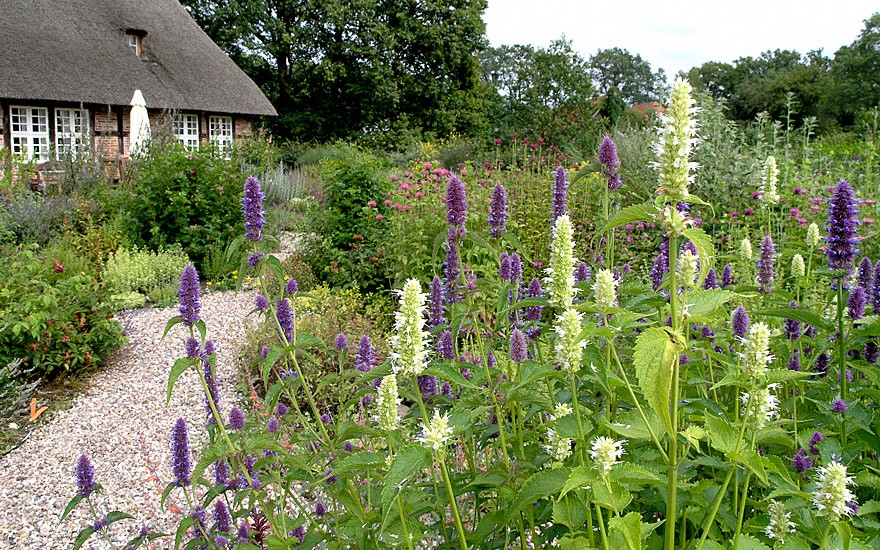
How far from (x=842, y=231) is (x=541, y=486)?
53.9 inches

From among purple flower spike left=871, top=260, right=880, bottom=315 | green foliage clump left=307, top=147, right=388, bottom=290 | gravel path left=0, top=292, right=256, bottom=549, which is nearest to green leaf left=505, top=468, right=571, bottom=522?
purple flower spike left=871, top=260, right=880, bottom=315

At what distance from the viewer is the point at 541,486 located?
1396mm

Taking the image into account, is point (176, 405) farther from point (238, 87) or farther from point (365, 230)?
point (238, 87)

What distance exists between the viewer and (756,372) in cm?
140

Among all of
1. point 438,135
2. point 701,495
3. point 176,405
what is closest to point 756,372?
point 701,495

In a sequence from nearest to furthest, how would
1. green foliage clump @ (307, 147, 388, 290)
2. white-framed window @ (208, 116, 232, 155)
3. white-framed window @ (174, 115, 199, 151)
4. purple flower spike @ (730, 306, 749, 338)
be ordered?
purple flower spike @ (730, 306, 749, 338) → green foliage clump @ (307, 147, 388, 290) → white-framed window @ (174, 115, 199, 151) → white-framed window @ (208, 116, 232, 155)

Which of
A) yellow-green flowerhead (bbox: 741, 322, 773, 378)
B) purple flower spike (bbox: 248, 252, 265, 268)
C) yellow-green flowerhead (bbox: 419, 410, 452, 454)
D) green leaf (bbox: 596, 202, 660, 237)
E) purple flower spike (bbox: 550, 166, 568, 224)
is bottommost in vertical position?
yellow-green flowerhead (bbox: 419, 410, 452, 454)

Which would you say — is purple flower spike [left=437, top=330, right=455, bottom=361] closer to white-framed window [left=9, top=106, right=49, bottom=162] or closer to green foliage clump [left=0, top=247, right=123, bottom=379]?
green foliage clump [left=0, top=247, right=123, bottom=379]

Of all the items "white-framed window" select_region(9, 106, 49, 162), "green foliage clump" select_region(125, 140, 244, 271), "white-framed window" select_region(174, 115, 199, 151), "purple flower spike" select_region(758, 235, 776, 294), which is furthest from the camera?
"white-framed window" select_region(174, 115, 199, 151)

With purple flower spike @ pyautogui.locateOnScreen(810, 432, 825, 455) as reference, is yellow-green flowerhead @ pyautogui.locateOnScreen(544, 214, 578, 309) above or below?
above

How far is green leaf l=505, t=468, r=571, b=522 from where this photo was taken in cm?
138

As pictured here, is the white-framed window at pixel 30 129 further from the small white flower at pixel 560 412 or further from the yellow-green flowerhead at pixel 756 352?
the yellow-green flowerhead at pixel 756 352

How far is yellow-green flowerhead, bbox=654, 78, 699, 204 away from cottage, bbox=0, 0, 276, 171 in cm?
1294

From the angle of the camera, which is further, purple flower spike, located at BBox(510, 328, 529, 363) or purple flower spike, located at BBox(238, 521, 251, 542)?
purple flower spike, located at BBox(238, 521, 251, 542)
